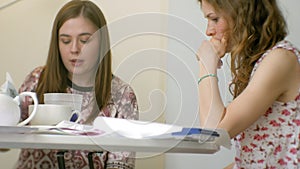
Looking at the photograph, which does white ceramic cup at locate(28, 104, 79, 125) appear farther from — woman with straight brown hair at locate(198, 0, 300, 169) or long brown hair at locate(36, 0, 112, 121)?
long brown hair at locate(36, 0, 112, 121)

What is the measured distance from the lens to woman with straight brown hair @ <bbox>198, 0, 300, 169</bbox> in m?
1.03

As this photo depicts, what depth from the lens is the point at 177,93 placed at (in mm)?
1717

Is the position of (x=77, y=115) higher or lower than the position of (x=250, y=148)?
higher

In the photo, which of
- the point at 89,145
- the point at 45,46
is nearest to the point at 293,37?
the point at 45,46

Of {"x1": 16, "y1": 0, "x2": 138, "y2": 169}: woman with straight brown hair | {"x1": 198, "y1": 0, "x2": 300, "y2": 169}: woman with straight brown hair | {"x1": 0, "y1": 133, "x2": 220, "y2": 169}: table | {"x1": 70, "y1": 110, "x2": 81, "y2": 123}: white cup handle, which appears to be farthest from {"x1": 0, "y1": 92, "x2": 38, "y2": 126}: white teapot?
{"x1": 16, "y1": 0, "x2": 138, "y2": 169}: woman with straight brown hair

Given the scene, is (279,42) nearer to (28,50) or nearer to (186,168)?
(186,168)

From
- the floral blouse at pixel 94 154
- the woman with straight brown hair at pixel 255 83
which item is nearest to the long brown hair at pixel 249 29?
the woman with straight brown hair at pixel 255 83

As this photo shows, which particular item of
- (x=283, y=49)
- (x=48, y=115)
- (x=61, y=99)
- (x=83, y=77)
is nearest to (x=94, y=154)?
(x=83, y=77)

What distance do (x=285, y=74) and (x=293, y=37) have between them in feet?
2.40

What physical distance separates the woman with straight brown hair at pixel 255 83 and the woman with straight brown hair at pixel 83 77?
1.14ft

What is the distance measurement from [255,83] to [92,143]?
19.4 inches

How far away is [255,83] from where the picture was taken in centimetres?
104

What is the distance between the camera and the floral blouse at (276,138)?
107 centimetres

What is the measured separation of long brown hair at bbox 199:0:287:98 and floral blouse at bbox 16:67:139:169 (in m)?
0.35
